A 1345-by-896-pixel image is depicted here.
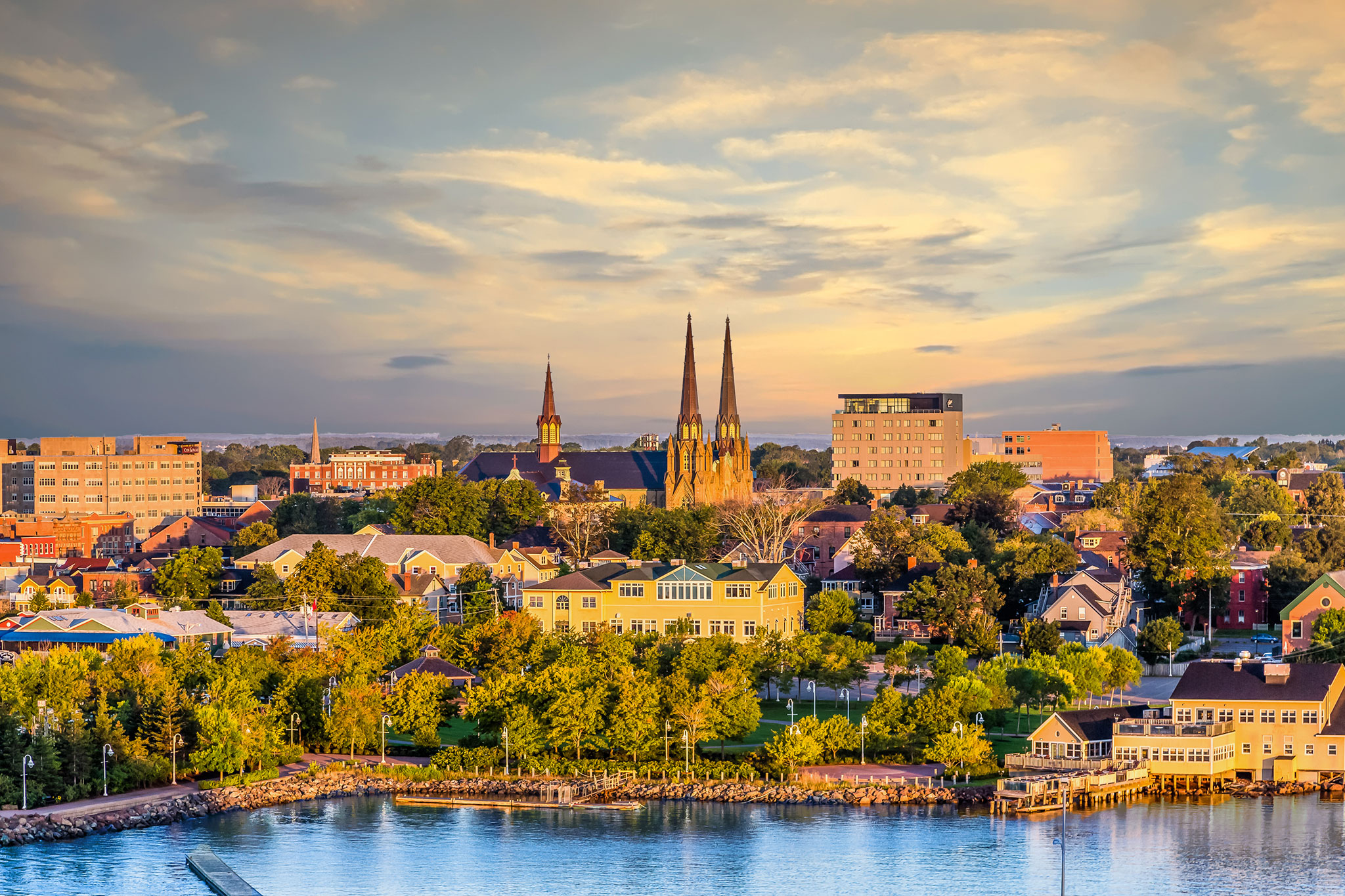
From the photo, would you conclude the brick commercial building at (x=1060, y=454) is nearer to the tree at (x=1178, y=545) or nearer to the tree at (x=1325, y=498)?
the tree at (x=1325, y=498)

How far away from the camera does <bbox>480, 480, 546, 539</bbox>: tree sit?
105750 millimetres

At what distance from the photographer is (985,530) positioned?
3536 inches

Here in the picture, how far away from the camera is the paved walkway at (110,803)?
41.5 m

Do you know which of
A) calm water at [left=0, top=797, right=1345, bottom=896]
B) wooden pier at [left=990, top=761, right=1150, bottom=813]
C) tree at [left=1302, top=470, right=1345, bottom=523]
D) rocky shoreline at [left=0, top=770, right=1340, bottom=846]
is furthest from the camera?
tree at [left=1302, top=470, right=1345, bottom=523]

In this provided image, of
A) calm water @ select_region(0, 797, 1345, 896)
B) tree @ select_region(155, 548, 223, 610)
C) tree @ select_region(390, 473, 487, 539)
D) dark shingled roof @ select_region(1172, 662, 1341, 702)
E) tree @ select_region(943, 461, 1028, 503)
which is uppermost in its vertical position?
tree @ select_region(943, 461, 1028, 503)

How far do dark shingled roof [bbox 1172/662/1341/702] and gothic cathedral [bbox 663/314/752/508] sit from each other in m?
77.7

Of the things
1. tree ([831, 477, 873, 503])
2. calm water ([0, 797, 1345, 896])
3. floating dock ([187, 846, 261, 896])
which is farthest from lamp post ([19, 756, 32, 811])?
tree ([831, 477, 873, 503])

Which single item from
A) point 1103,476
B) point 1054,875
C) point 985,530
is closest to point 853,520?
point 985,530

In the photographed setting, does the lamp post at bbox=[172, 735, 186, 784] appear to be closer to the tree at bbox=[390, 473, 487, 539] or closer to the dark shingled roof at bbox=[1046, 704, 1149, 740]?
the dark shingled roof at bbox=[1046, 704, 1149, 740]

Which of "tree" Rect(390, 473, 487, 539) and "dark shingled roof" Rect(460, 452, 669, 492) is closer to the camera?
"tree" Rect(390, 473, 487, 539)

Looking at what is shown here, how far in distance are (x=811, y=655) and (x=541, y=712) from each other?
12.0 metres

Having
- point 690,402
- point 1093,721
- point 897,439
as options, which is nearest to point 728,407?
point 690,402

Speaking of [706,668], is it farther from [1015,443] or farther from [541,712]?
[1015,443]

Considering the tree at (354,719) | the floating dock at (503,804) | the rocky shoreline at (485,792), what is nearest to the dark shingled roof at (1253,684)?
the rocky shoreline at (485,792)
